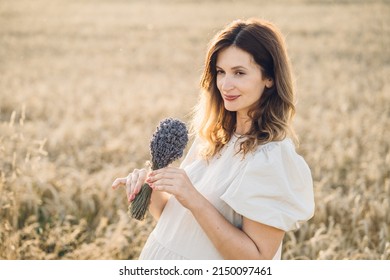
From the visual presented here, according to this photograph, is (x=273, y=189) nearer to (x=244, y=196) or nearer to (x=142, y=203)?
(x=244, y=196)

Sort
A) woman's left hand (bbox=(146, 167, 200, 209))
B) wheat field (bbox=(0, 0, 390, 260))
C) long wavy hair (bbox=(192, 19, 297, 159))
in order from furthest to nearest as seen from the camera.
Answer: wheat field (bbox=(0, 0, 390, 260)) < long wavy hair (bbox=(192, 19, 297, 159)) < woman's left hand (bbox=(146, 167, 200, 209))

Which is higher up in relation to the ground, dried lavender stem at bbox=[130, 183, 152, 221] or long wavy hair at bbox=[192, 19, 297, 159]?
long wavy hair at bbox=[192, 19, 297, 159]

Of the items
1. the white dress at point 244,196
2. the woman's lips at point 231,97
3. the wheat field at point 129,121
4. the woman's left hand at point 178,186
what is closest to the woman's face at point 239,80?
the woman's lips at point 231,97

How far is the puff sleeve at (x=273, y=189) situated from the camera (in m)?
2.20

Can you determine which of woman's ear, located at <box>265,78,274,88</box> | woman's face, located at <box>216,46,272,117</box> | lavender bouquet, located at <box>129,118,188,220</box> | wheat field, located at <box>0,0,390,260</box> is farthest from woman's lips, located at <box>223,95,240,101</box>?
wheat field, located at <box>0,0,390,260</box>

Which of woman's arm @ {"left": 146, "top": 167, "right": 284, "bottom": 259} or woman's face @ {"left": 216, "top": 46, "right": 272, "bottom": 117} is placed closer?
woman's arm @ {"left": 146, "top": 167, "right": 284, "bottom": 259}

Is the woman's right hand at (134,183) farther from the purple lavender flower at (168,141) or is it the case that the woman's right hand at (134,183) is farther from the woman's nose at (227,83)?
the woman's nose at (227,83)

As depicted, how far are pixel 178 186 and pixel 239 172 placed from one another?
11.0 inches

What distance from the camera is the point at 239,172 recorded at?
90.8 inches

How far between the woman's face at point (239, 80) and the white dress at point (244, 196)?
168 millimetres

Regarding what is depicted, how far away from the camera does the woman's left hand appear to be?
217 cm

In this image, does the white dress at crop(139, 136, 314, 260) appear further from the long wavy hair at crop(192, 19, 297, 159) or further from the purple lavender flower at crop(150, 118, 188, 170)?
the purple lavender flower at crop(150, 118, 188, 170)

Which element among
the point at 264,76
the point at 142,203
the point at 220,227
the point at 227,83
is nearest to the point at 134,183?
the point at 142,203

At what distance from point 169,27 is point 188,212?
58.3ft
